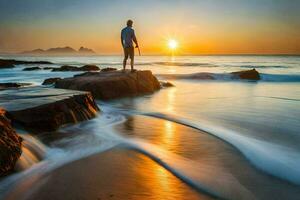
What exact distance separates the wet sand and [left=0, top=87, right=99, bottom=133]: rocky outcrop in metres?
1.77

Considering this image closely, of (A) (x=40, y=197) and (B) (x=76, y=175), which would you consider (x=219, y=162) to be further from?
(A) (x=40, y=197)

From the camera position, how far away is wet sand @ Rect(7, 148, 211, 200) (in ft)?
10.5

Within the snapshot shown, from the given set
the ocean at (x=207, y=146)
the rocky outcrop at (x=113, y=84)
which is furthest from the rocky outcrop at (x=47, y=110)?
the rocky outcrop at (x=113, y=84)

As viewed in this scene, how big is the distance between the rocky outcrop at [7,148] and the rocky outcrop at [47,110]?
1.14m

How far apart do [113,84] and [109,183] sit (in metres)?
8.84

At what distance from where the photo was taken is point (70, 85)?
476 inches

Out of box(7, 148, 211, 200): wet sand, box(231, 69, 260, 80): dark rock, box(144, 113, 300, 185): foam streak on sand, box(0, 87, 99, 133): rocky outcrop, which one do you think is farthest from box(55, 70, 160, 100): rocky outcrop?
box(231, 69, 260, 80): dark rock

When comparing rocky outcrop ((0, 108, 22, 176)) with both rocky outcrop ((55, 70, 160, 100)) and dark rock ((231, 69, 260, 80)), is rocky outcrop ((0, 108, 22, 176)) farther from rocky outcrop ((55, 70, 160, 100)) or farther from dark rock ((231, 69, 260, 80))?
dark rock ((231, 69, 260, 80))

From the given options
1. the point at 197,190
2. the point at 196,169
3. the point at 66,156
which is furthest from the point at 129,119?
the point at 197,190

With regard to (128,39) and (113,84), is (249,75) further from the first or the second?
(113,84)

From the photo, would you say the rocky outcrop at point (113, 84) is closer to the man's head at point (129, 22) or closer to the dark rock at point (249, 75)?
the man's head at point (129, 22)

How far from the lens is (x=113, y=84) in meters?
12.1

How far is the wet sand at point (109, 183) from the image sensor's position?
320 cm

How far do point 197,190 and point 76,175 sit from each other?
55.9 inches
